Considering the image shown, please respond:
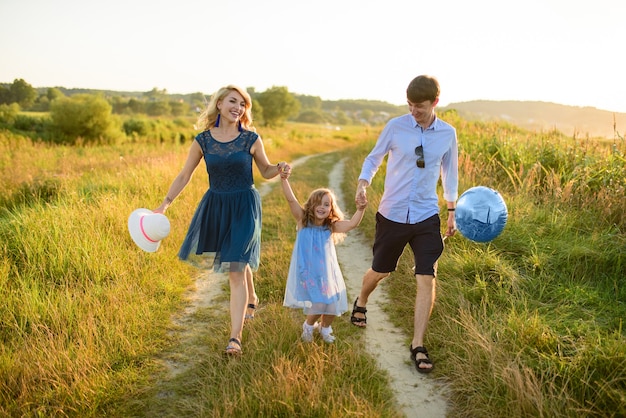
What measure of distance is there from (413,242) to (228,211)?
5.42 feet

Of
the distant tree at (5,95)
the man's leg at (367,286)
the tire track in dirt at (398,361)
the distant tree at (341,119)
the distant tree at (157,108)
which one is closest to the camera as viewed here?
the tire track in dirt at (398,361)

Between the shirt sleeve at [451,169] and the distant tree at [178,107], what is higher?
A: the distant tree at [178,107]

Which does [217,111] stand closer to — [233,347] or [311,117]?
[233,347]

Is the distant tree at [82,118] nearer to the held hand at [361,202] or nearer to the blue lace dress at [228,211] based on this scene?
the blue lace dress at [228,211]

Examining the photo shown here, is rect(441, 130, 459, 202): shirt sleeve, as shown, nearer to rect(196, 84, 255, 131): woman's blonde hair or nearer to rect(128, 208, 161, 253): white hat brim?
rect(196, 84, 255, 131): woman's blonde hair

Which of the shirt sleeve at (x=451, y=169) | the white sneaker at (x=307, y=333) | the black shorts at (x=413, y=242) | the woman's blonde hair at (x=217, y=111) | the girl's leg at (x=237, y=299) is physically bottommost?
the white sneaker at (x=307, y=333)

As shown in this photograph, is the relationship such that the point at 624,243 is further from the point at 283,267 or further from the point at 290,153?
the point at 290,153

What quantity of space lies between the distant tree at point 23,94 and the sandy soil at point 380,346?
151 ft

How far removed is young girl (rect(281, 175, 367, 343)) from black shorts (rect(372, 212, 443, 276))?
374 millimetres

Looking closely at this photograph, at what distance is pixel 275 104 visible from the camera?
6119 centimetres

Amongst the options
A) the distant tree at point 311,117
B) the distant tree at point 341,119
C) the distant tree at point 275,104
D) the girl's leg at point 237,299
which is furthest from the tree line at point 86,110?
the distant tree at point 341,119

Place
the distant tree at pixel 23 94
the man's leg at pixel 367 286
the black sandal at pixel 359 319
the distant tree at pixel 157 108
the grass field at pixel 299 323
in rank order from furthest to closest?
the distant tree at pixel 157 108
the distant tree at pixel 23 94
the black sandal at pixel 359 319
the man's leg at pixel 367 286
the grass field at pixel 299 323

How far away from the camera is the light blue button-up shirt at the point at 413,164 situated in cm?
351

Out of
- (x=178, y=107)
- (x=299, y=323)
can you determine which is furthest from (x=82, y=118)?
(x=178, y=107)
